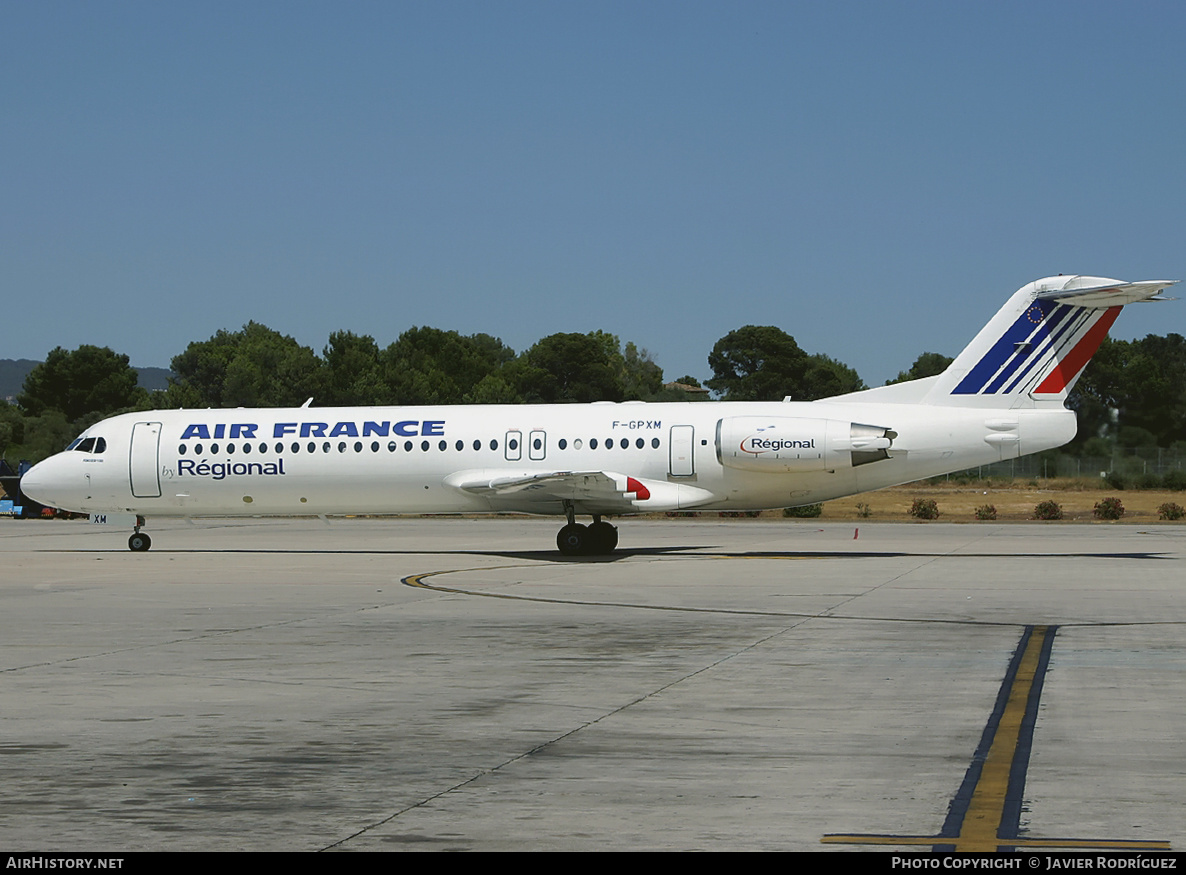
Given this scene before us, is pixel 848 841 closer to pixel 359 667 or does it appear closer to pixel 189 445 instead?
pixel 359 667

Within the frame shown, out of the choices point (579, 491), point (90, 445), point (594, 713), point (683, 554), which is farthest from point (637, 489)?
point (594, 713)

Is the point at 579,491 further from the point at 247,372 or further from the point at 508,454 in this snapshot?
the point at 247,372

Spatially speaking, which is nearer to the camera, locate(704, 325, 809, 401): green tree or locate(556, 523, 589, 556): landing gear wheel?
locate(556, 523, 589, 556): landing gear wheel

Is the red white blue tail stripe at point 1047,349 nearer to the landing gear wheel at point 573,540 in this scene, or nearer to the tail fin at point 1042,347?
the tail fin at point 1042,347

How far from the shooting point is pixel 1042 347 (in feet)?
92.6

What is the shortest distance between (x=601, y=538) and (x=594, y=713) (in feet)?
63.2

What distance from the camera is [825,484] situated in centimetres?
2862

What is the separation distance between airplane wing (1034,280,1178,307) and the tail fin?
0.02m

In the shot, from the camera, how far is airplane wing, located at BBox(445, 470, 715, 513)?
28.0 m

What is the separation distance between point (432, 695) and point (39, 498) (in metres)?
24.3

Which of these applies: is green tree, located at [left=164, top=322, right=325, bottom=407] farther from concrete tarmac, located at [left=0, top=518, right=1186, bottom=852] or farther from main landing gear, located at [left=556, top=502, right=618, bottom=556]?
concrete tarmac, located at [left=0, top=518, right=1186, bottom=852]

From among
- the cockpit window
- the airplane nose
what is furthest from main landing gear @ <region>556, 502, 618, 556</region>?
the airplane nose

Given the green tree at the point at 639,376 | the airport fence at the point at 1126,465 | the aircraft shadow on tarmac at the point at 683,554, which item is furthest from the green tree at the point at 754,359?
the aircraft shadow on tarmac at the point at 683,554
